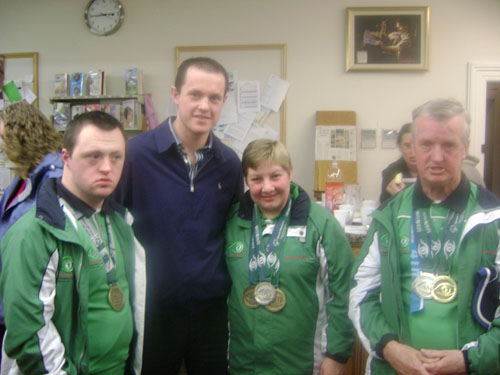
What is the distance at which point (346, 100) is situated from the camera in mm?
3943

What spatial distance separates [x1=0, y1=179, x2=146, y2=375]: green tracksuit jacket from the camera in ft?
3.65

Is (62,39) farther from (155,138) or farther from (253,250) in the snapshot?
(253,250)

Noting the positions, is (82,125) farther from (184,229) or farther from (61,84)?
(61,84)

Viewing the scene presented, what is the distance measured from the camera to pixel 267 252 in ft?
5.08

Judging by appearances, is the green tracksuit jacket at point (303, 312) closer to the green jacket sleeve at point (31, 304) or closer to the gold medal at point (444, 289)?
the gold medal at point (444, 289)

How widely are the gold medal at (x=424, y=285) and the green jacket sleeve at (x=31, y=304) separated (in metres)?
1.05

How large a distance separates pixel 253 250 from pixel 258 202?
0.19m

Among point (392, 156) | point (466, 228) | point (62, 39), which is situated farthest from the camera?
point (62, 39)

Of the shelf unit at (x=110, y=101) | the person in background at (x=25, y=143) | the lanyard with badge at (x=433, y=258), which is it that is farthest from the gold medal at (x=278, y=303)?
the shelf unit at (x=110, y=101)

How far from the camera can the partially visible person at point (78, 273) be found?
1123 millimetres

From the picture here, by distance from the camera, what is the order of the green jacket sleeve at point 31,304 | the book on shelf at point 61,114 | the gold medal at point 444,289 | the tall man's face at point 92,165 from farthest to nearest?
the book on shelf at point 61,114
the tall man's face at point 92,165
the gold medal at point 444,289
the green jacket sleeve at point 31,304

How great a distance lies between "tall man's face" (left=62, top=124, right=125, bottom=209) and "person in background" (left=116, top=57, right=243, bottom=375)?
1.00 feet

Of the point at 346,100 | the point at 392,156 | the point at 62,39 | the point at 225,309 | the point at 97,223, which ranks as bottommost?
the point at 225,309

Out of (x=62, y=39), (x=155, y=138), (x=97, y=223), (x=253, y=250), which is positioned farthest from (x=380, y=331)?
(x=62, y=39)
